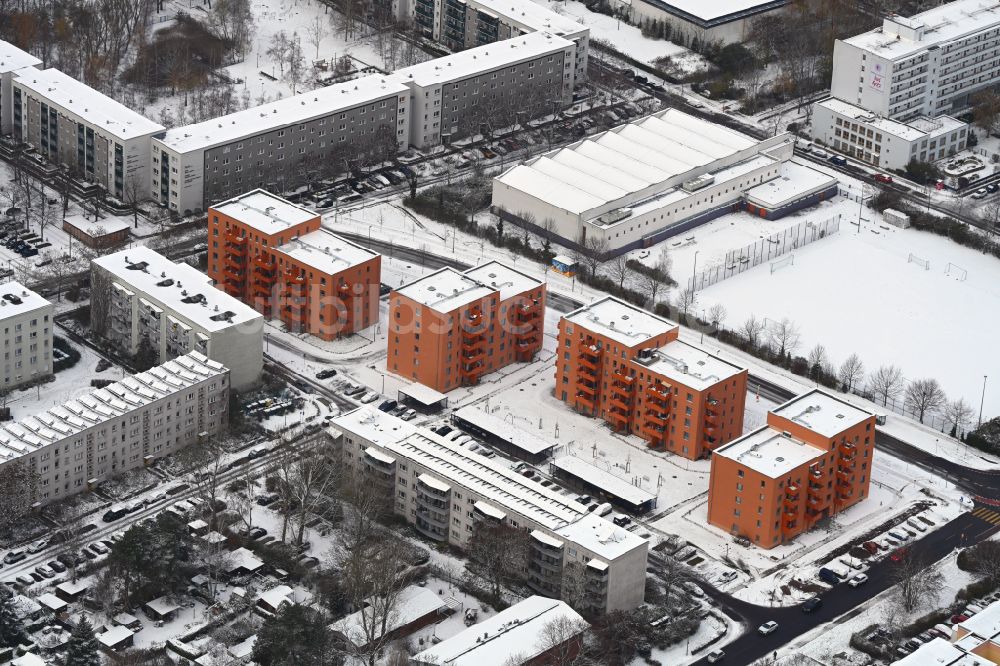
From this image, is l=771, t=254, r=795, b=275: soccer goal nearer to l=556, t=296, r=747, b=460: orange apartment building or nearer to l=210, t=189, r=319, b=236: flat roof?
l=556, t=296, r=747, b=460: orange apartment building

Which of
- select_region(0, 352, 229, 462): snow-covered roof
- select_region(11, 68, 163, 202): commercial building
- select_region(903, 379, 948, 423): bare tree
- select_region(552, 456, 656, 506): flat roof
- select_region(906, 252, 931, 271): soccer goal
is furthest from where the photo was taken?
select_region(11, 68, 163, 202): commercial building

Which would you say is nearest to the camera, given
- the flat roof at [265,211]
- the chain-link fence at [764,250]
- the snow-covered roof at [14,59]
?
the flat roof at [265,211]

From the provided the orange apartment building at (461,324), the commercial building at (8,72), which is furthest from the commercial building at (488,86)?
the orange apartment building at (461,324)

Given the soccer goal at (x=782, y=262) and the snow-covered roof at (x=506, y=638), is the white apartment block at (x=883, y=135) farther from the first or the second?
the snow-covered roof at (x=506, y=638)

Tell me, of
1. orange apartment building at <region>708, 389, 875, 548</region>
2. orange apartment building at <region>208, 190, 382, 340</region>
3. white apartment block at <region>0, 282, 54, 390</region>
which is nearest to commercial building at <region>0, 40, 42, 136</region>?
orange apartment building at <region>208, 190, 382, 340</region>

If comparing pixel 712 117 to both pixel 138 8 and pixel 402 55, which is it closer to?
pixel 402 55

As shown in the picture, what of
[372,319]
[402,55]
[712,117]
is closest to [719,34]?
[712,117]

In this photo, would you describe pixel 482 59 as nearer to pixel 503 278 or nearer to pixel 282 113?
pixel 282 113
